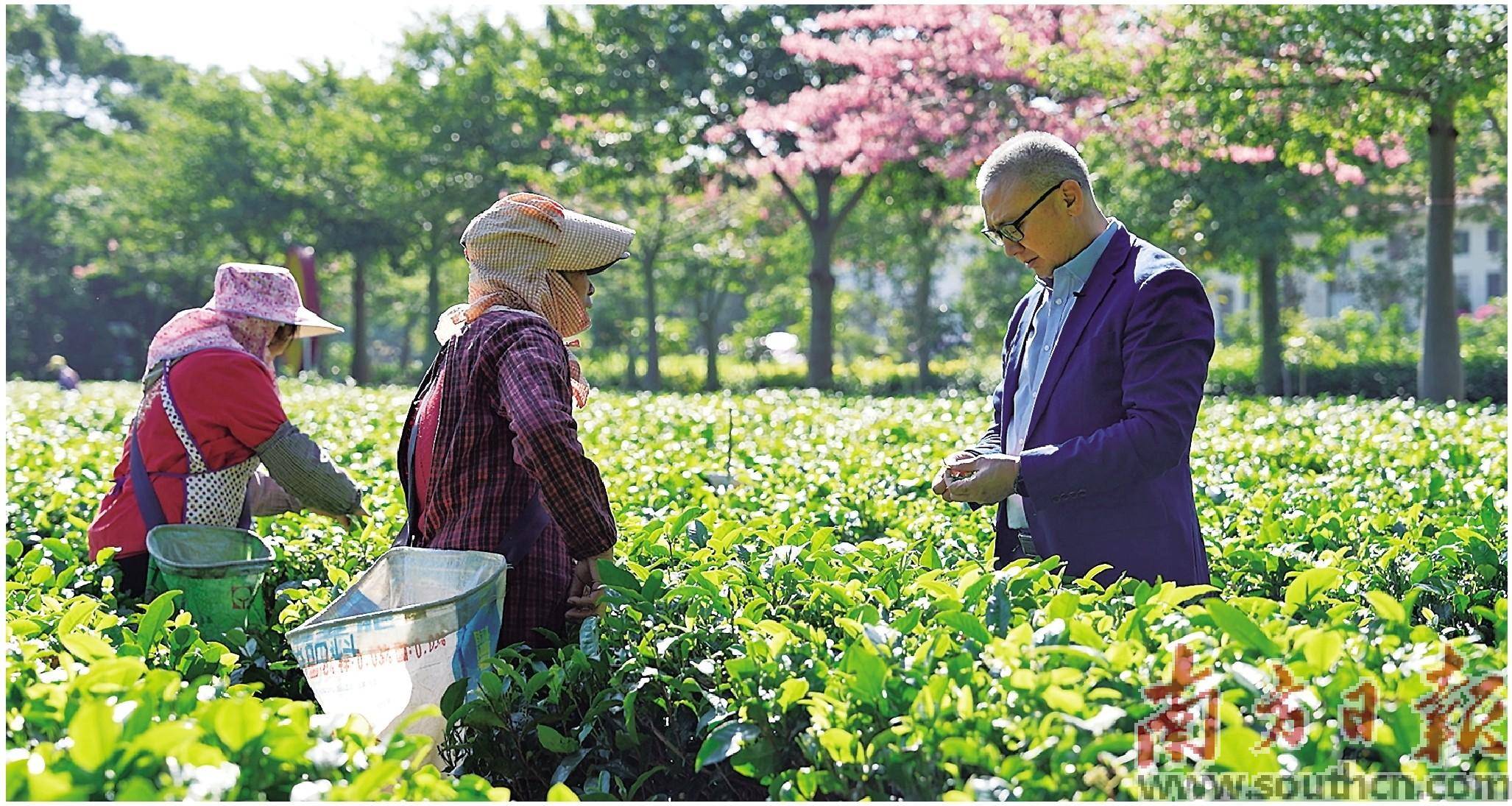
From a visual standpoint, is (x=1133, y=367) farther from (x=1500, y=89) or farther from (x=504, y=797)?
(x=1500, y=89)

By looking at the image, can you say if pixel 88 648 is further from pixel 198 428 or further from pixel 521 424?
pixel 198 428

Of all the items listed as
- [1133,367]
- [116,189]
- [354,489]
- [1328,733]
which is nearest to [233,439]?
[354,489]

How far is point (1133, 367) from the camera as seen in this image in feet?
8.88

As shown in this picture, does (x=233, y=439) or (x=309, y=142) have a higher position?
(x=309, y=142)

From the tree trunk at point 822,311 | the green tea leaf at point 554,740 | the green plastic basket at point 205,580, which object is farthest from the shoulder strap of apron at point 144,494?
the tree trunk at point 822,311

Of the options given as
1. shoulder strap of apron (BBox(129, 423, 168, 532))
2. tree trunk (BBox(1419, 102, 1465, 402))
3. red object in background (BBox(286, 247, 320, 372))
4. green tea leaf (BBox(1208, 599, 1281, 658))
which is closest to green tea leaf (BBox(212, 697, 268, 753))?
green tea leaf (BBox(1208, 599, 1281, 658))

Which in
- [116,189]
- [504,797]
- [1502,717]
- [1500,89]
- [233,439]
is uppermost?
[116,189]

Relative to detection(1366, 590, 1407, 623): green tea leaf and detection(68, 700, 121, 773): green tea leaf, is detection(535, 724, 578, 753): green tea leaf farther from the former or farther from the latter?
detection(1366, 590, 1407, 623): green tea leaf

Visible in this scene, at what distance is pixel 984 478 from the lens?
108 inches

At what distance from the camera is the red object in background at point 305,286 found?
23078mm

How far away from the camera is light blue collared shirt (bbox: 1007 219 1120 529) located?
113 inches

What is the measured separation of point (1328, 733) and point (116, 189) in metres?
33.4

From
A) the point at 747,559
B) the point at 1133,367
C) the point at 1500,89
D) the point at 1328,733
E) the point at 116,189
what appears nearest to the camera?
the point at 1328,733

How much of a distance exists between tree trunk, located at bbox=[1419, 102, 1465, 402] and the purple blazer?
9.83 meters
